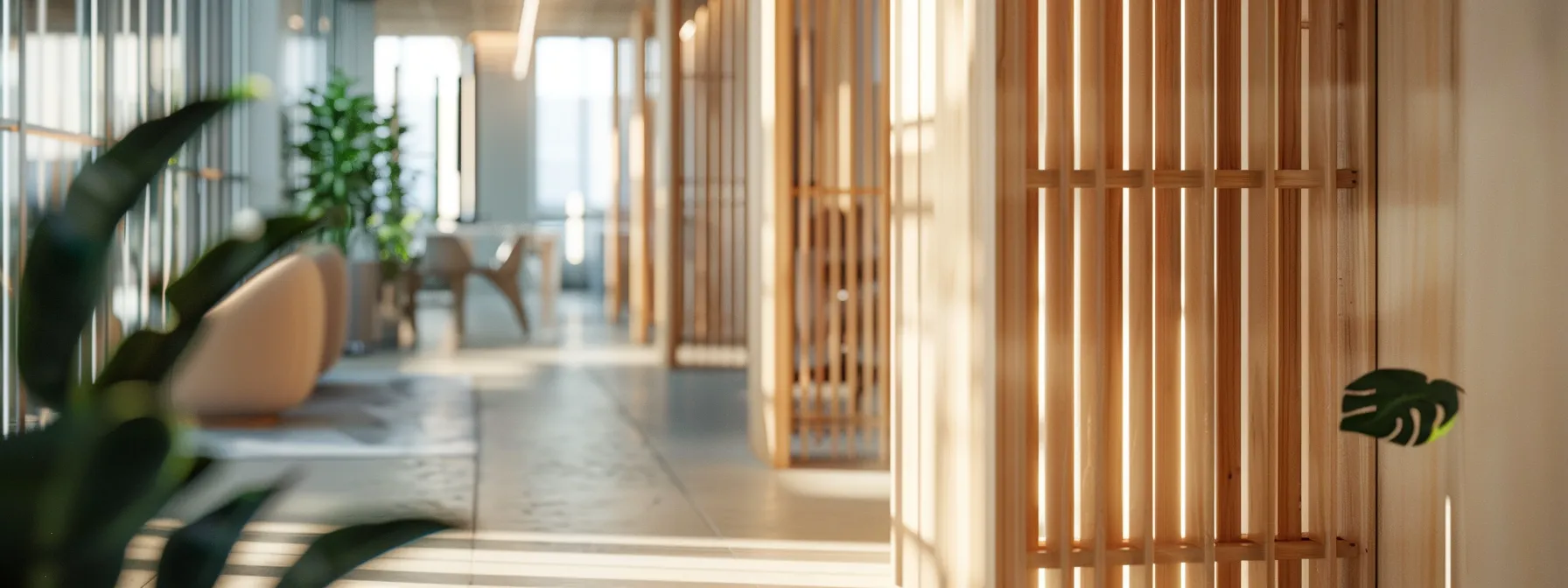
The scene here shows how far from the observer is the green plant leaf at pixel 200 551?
1222mm

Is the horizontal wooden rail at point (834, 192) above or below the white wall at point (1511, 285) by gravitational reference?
above

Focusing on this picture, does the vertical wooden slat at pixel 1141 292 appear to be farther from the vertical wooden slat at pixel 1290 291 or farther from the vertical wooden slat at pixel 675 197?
the vertical wooden slat at pixel 675 197

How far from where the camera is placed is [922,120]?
128 inches

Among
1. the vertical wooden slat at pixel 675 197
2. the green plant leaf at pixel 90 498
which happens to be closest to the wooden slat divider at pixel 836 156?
the vertical wooden slat at pixel 675 197

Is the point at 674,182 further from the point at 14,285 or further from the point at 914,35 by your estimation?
the point at 914,35

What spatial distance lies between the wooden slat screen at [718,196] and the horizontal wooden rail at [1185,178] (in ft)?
23.4

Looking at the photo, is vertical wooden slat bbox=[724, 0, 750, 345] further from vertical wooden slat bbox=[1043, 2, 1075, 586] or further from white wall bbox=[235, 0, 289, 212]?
vertical wooden slat bbox=[1043, 2, 1075, 586]

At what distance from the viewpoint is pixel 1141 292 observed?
8.93ft

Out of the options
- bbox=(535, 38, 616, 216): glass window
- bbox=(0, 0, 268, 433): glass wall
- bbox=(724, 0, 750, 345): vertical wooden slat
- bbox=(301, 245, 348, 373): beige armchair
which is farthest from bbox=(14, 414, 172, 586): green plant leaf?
bbox=(535, 38, 616, 216): glass window

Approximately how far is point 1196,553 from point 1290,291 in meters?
0.52

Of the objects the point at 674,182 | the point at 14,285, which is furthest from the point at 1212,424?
the point at 674,182

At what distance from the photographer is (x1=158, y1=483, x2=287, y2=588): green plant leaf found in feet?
4.01

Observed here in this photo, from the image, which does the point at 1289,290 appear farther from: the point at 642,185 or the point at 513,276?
the point at 513,276

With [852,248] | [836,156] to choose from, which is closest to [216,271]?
[852,248]
